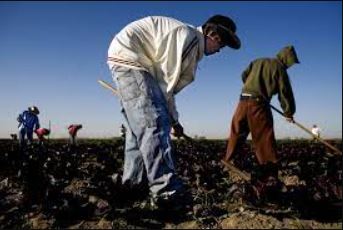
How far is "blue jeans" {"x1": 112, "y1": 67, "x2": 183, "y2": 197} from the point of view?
378 cm

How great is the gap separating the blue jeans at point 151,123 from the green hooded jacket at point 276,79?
104 inches

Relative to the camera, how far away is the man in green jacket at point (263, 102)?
604 centimetres

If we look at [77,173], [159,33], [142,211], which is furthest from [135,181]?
[77,173]

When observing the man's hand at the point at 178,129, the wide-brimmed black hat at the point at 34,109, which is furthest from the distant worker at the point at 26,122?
the man's hand at the point at 178,129

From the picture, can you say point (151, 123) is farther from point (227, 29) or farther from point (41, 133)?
point (41, 133)

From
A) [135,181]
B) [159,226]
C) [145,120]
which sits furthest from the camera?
[135,181]

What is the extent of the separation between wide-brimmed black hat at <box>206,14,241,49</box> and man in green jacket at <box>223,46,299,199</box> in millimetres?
2025

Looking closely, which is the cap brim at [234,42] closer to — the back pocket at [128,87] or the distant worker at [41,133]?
the back pocket at [128,87]

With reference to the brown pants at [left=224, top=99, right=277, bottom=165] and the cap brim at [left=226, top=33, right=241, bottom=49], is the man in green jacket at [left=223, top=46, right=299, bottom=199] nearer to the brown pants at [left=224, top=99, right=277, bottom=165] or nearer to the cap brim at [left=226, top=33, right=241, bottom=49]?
the brown pants at [left=224, top=99, right=277, bottom=165]

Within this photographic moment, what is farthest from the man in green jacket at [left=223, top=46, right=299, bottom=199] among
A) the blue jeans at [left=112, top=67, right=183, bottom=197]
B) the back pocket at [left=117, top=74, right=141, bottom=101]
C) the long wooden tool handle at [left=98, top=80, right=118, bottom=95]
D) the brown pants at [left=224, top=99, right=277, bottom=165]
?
the back pocket at [left=117, top=74, right=141, bottom=101]

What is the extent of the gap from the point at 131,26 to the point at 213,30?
2.52 feet

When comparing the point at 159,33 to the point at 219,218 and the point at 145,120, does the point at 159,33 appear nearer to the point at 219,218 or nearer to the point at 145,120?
the point at 145,120

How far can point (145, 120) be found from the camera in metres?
3.82

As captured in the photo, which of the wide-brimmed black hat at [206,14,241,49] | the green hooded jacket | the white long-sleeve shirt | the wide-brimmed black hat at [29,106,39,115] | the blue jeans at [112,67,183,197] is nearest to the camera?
the blue jeans at [112,67,183,197]
